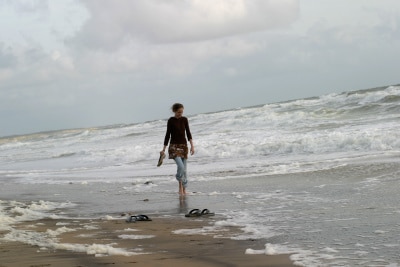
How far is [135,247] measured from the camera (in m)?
5.78

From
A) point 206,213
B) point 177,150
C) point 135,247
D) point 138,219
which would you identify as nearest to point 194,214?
point 206,213

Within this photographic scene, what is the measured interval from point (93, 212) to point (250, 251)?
14.1ft

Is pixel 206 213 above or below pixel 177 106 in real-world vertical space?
below

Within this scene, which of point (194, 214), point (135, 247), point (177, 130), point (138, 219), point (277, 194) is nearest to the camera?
point (135, 247)

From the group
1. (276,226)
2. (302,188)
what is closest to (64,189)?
(302,188)

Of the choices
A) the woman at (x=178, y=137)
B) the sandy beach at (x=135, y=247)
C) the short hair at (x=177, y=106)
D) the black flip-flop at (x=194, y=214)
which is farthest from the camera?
the woman at (x=178, y=137)

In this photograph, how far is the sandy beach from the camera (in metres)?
5.00

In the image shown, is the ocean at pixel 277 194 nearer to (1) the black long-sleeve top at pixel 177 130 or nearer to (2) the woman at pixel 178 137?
(2) the woman at pixel 178 137

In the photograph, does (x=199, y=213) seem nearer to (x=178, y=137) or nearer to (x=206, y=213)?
(x=206, y=213)

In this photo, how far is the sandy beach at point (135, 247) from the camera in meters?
5.00

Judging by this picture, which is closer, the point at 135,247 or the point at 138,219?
the point at 135,247

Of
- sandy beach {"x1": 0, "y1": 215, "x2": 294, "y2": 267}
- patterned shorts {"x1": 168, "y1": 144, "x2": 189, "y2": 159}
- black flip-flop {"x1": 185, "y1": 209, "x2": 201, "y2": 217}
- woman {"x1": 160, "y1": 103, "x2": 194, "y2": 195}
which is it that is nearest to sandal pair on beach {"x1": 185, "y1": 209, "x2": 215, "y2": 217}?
black flip-flop {"x1": 185, "y1": 209, "x2": 201, "y2": 217}

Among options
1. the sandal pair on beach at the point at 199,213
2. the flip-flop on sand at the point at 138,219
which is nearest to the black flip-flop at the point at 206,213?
the sandal pair on beach at the point at 199,213

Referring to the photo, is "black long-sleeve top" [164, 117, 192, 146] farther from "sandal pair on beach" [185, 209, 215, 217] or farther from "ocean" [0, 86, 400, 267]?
"sandal pair on beach" [185, 209, 215, 217]
